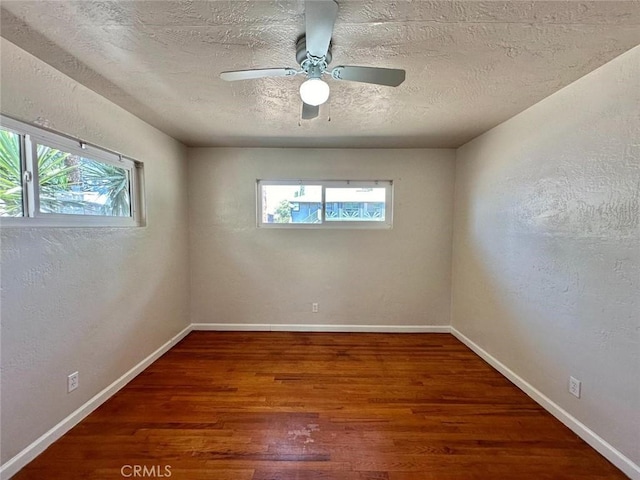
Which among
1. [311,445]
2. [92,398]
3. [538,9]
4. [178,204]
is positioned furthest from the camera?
[178,204]

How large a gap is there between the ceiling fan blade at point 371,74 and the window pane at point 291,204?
208 centimetres

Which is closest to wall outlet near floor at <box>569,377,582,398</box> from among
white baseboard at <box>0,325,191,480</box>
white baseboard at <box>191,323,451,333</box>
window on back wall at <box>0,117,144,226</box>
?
white baseboard at <box>191,323,451,333</box>

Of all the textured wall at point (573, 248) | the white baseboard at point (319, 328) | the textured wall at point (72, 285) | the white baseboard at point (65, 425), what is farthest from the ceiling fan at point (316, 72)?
the white baseboard at point (319, 328)

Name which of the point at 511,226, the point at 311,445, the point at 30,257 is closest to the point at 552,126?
the point at 511,226

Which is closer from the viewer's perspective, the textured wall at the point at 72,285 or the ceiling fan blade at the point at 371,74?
the ceiling fan blade at the point at 371,74

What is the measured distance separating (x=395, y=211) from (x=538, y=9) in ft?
7.68

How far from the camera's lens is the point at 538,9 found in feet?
4.03

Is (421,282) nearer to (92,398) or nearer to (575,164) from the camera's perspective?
(575,164)

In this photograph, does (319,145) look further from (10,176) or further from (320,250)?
(10,176)

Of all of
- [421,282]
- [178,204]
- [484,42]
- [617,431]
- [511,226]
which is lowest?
[617,431]

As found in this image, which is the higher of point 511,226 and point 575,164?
point 575,164

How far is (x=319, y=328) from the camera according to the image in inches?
140

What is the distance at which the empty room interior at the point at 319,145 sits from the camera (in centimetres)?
142

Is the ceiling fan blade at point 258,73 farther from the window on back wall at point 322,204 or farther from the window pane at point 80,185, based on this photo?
the window on back wall at point 322,204
